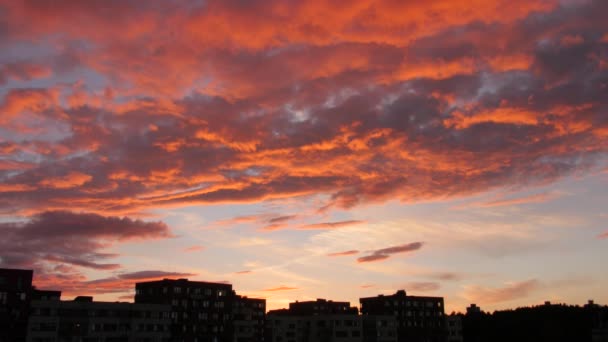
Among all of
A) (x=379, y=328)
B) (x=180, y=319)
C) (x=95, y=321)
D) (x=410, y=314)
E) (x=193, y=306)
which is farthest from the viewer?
(x=410, y=314)

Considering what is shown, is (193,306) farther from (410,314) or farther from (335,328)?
(410,314)

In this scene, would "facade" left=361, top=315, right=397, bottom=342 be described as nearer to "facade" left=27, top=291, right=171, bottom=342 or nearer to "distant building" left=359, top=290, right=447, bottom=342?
"distant building" left=359, top=290, right=447, bottom=342

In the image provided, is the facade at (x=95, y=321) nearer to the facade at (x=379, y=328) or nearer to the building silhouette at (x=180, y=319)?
the building silhouette at (x=180, y=319)

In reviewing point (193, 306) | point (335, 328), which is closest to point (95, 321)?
point (193, 306)

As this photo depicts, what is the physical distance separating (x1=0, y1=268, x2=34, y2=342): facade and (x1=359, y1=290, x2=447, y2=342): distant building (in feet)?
350

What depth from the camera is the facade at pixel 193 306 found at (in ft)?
509

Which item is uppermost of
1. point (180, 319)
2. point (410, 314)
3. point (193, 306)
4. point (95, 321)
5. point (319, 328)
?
point (193, 306)

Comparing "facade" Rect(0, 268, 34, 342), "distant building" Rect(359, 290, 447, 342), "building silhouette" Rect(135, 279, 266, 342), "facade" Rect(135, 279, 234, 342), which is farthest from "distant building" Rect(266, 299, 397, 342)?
"facade" Rect(0, 268, 34, 342)

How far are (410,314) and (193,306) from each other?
7798cm

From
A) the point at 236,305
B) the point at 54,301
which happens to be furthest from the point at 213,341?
the point at 54,301

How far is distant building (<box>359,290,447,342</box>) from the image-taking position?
632ft

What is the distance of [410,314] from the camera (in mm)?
195250

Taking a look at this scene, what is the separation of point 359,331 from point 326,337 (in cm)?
1138

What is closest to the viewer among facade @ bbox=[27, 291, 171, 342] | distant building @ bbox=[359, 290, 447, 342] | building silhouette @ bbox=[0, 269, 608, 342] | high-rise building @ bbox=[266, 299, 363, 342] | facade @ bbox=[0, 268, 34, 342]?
facade @ bbox=[27, 291, 171, 342]
